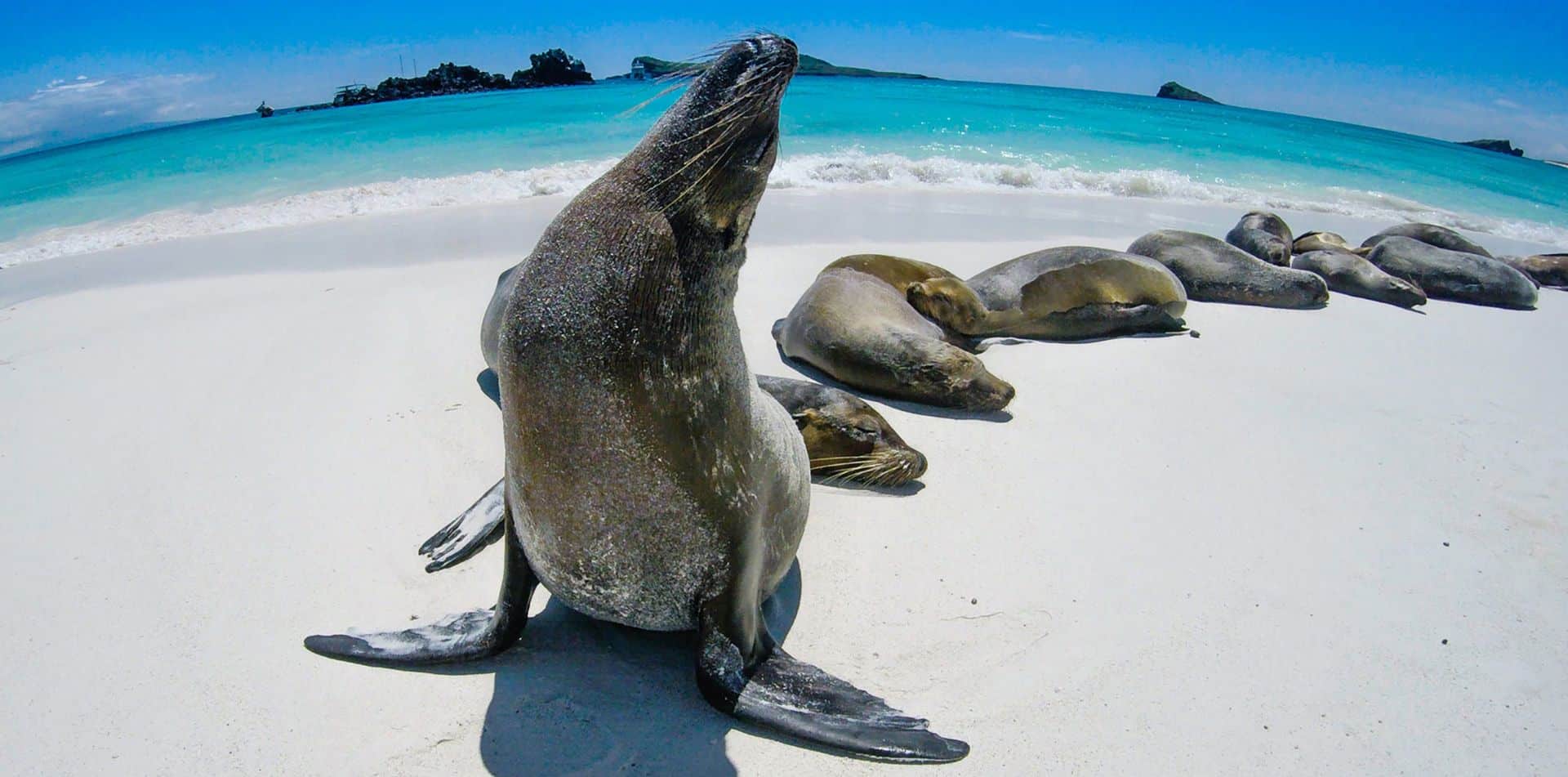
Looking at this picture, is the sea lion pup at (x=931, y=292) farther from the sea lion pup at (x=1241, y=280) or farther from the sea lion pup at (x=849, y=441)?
the sea lion pup at (x=1241, y=280)

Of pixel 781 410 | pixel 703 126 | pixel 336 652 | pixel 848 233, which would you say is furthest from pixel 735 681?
pixel 848 233

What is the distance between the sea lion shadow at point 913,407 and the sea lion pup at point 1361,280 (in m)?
5.14

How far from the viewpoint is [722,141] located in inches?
76.9

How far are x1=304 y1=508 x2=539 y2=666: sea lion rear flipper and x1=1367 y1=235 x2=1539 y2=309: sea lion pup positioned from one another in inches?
350

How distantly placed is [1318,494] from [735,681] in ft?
9.46

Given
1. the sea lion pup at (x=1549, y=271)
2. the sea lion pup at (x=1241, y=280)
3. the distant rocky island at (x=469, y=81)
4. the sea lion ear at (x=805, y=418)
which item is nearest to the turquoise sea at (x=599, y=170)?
the sea lion ear at (x=805, y=418)

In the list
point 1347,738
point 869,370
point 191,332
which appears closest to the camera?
point 1347,738

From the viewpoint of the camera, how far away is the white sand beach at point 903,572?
223 centimetres

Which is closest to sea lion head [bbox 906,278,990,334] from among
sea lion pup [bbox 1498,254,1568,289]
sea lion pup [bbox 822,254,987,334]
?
sea lion pup [bbox 822,254,987,334]

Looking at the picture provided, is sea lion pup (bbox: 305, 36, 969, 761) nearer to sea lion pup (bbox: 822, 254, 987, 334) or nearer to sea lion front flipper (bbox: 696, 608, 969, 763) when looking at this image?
sea lion front flipper (bbox: 696, 608, 969, 763)

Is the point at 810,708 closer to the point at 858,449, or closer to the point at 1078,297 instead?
the point at 858,449

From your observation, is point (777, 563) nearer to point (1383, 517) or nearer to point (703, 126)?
A: point (703, 126)

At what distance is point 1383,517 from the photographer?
3482 mm

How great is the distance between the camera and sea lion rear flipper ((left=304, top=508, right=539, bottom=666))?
7.81 feet
